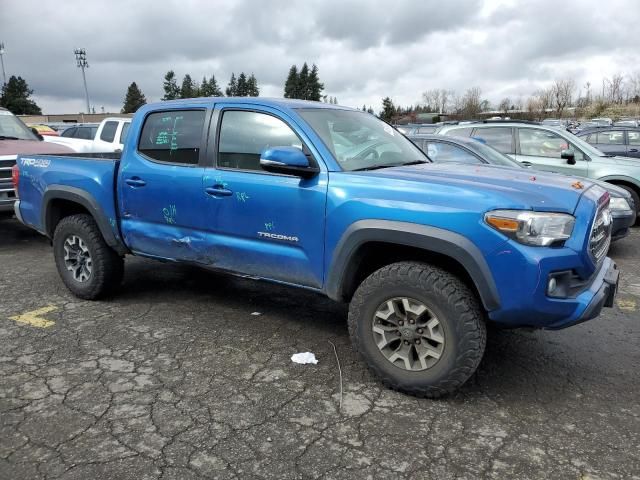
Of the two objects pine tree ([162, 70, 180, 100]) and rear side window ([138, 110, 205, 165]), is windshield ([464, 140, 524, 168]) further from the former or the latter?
pine tree ([162, 70, 180, 100])

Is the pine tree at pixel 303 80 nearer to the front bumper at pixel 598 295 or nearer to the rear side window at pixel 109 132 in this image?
the rear side window at pixel 109 132

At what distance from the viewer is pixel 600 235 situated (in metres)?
3.32

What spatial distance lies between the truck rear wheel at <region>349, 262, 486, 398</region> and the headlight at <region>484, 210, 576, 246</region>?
1.41 ft

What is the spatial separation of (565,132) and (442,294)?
A: 7154 millimetres

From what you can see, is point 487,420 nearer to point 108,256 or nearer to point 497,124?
point 108,256

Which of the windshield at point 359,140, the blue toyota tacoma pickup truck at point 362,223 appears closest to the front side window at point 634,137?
the windshield at point 359,140

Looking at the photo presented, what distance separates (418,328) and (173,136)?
255cm

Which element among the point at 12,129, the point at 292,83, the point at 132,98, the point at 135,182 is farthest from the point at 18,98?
the point at 135,182

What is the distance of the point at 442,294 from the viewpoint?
3.06 m

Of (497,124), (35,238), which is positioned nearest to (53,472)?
(35,238)

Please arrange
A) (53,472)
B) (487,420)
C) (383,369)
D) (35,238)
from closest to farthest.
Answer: (53,472)
(487,420)
(383,369)
(35,238)

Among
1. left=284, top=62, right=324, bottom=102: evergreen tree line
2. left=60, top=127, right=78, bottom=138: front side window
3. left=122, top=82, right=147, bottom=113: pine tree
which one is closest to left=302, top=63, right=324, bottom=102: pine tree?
left=284, top=62, right=324, bottom=102: evergreen tree line

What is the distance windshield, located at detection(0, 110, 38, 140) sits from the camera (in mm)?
8508

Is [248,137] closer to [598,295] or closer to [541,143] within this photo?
[598,295]
